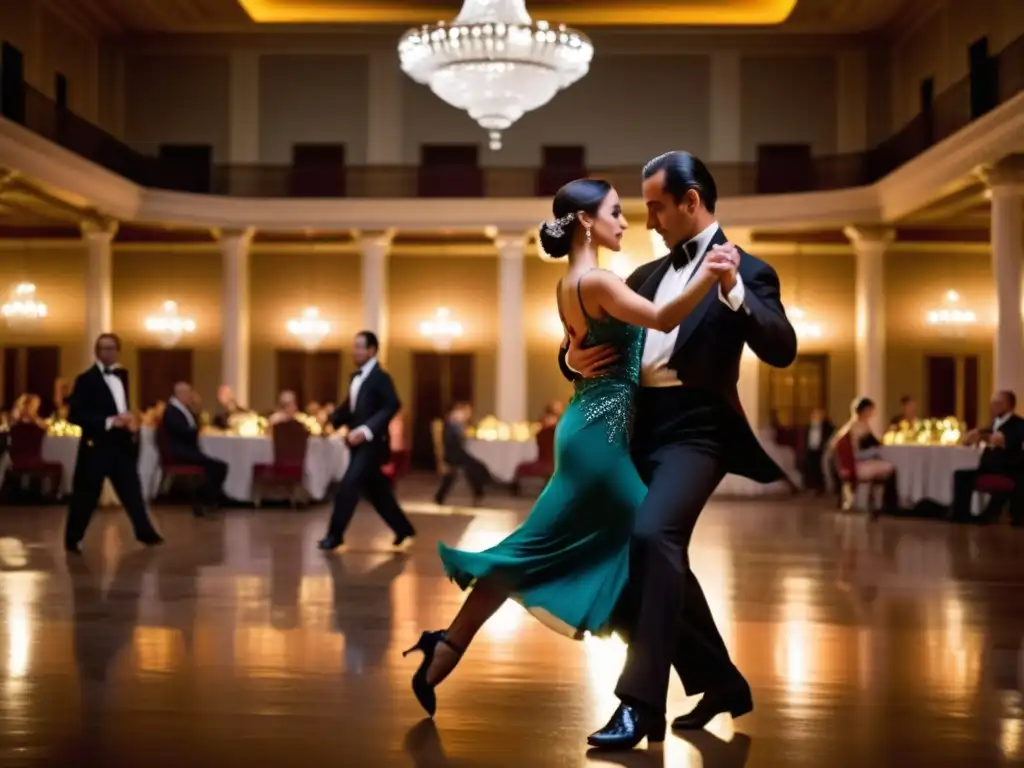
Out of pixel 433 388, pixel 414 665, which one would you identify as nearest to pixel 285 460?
pixel 414 665

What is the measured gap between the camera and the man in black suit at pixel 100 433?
9688mm

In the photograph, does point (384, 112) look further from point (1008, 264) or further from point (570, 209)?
point (570, 209)

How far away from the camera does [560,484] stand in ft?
13.3

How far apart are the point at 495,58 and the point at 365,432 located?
16.0 ft

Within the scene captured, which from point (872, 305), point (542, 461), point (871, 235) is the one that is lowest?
point (542, 461)

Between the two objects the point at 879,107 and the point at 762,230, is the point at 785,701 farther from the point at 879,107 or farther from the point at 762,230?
the point at 879,107

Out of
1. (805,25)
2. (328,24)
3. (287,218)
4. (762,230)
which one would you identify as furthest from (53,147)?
(805,25)

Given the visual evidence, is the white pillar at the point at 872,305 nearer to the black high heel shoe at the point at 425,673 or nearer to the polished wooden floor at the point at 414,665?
the polished wooden floor at the point at 414,665

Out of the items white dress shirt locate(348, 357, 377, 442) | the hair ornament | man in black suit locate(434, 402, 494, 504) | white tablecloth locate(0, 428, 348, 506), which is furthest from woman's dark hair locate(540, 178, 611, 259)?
man in black suit locate(434, 402, 494, 504)

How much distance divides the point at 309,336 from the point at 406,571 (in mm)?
15704

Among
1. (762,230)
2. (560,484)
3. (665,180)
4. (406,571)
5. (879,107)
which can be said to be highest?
(879,107)

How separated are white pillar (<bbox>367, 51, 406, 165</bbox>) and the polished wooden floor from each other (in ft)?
51.5

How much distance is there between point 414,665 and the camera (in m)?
5.14

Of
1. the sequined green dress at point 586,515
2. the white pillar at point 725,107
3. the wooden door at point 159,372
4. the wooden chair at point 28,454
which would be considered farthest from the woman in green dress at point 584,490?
the wooden door at point 159,372
